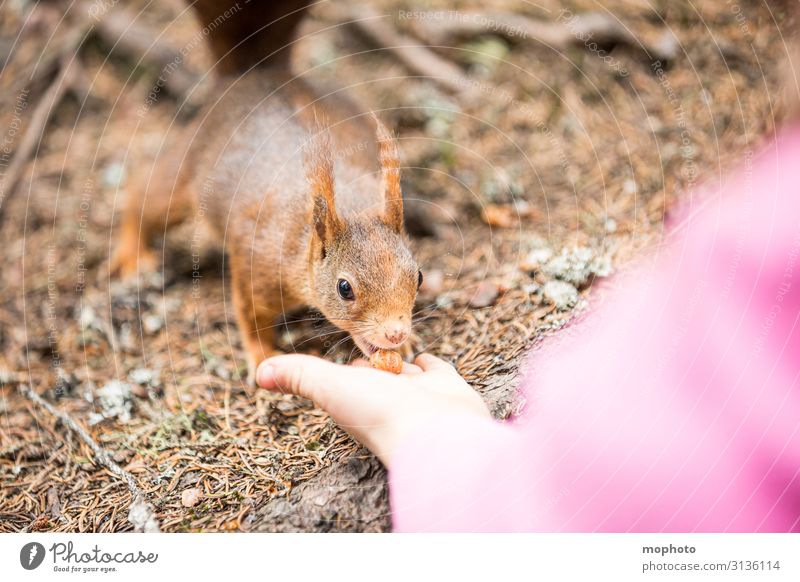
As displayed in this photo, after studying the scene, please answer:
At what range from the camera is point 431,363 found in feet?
5.21

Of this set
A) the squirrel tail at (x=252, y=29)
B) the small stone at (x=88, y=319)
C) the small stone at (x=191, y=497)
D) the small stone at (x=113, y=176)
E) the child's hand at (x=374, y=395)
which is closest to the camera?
the child's hand at (x=374, y=395)

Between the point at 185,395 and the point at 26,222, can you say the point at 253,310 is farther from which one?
the point at 26,222

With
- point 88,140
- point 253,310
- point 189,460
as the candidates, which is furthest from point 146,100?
point 189,460

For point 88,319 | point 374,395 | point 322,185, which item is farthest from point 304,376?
point 88,319

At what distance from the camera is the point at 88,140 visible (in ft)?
9.18

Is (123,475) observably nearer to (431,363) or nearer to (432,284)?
(431,363)

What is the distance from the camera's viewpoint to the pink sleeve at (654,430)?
1.42m

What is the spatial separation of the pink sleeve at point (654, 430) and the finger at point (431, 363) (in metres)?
0.19

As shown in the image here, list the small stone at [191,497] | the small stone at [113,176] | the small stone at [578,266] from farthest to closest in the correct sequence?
1. the small stone at [113,176]
2. the small stone at [578,266]
3. the small stone at [191,497]

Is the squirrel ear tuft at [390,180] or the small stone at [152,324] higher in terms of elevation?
the squirrel ear tuft at [390,180]

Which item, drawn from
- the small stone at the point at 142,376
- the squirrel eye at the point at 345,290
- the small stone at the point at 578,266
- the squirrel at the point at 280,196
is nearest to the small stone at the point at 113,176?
the squirrel at the point at 280,196

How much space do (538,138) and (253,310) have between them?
3.95 feet
